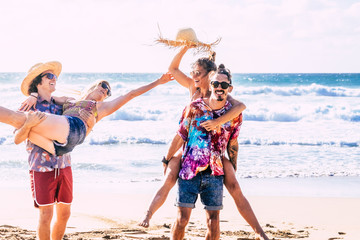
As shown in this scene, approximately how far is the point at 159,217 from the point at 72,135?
302cm

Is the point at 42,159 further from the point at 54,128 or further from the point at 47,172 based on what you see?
the point at 54,128

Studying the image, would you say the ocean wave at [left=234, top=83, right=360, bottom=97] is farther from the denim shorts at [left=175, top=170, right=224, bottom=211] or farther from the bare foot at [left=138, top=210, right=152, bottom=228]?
the bare foot at [left=138, top=210, right=152, bottom=228]

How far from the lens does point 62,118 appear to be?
13.9ft

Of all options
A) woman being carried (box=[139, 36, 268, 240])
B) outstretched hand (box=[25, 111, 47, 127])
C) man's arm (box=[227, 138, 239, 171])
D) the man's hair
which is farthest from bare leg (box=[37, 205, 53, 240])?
man's arm (box=[227, 138, 239, 171])

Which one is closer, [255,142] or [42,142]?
[42,142]

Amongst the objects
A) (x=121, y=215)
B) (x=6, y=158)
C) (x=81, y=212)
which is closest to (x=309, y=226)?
(x=121, y=215)

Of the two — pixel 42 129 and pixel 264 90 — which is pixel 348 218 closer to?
pixel 42 129

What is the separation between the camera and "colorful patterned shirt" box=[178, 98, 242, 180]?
13.4 ft

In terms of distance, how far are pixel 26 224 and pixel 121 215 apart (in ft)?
4.42

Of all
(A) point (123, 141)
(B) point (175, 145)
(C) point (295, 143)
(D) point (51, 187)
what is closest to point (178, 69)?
(B) point (175, 145)

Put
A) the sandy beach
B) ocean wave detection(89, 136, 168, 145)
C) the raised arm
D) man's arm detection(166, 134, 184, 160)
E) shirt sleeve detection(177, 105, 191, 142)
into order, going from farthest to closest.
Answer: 1. ocean wave detection(89, 136, 168, 145)
2. the sandy beach
3. the raised arm
4. man's arm detection(166, 134, 184, 160)
5. shirt sleeve detection(177, 105, 191, 142)

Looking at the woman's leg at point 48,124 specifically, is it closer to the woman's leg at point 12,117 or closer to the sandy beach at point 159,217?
the woman's leg at point 12,117

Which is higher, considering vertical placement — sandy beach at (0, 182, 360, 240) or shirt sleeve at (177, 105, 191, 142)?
shirt sleeve at (177, 105, 191, 142)

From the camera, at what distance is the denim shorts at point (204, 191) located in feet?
13.4
